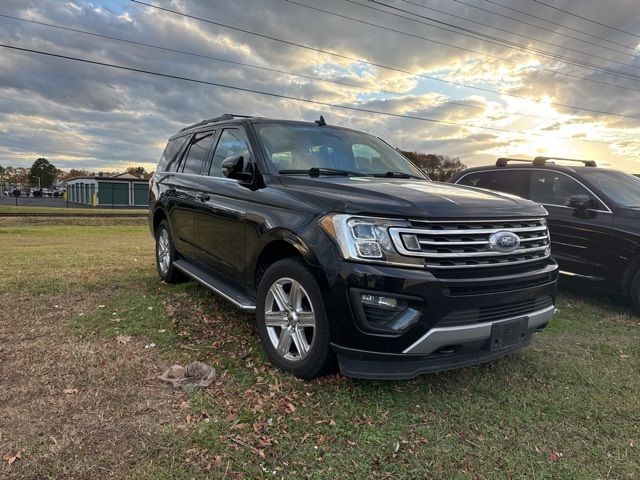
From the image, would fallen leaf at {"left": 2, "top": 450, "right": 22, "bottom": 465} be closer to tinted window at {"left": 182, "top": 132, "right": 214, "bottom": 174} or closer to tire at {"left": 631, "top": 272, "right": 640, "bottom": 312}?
tinted window at {"left": 182, "top": 132, "right": 214, "bottom": 174}

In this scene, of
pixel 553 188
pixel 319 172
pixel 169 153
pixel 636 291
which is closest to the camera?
pixel 319 172

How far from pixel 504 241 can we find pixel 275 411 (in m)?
1.85

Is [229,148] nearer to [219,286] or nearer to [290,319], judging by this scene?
[219,286]

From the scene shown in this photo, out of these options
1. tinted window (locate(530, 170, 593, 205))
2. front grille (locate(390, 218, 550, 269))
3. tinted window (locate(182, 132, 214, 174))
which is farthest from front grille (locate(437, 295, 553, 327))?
tinted window (locate(530, 170, 593, 205))

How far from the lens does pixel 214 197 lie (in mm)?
4508

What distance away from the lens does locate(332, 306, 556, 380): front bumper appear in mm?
2893

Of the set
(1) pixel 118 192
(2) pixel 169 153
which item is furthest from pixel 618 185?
(1) pixel 118 192

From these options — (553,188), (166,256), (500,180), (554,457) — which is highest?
A: (500,180)

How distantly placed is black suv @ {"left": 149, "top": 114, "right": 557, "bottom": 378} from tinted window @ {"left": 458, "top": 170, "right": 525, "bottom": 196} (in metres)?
3.44

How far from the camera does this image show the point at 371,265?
2.87 m

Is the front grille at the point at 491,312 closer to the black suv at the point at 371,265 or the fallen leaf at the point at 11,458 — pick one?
the black suv at the point at 371,265

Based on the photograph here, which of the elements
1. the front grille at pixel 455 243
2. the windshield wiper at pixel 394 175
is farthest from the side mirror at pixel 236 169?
the front grille at pixel 455 243

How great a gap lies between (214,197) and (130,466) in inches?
102

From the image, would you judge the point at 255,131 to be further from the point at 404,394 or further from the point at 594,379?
the point at 594,379
